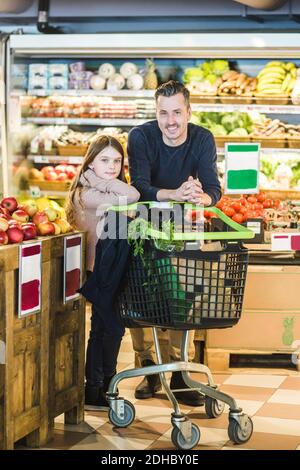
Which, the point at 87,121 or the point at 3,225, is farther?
the point at 87,121

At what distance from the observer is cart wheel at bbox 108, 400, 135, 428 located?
166 inches

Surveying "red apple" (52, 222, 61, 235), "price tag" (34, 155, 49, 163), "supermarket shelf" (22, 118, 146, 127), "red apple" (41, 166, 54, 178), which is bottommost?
"red apple" (52, 222, 61, 235)

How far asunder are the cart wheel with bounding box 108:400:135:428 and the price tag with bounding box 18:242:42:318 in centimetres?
68

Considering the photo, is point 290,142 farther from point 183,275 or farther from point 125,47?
point 183,275

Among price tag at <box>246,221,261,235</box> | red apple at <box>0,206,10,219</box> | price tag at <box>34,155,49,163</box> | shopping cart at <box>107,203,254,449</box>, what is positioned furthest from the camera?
price tag at <box>34,155,49,163</box>

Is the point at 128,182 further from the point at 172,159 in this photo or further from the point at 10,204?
the point at 10,204

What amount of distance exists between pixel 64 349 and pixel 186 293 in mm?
707

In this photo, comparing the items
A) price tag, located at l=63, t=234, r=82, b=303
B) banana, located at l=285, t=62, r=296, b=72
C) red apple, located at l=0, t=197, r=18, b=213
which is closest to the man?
price tag, located at l=63, t=234, r=82, b=303

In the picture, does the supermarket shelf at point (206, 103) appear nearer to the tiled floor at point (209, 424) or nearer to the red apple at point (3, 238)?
the tiled floor at point (209, 424)

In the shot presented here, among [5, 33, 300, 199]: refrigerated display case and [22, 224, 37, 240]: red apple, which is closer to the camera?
[22, 224, 37, 240]: red apple

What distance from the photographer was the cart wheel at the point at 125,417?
4223mm

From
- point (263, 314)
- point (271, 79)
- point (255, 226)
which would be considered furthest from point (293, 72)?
point (263, 314)

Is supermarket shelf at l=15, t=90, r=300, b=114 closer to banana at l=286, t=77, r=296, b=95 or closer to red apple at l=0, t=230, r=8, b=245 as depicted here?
banana at l=286, t=77, r=296, b=95

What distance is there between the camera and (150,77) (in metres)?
8.12
